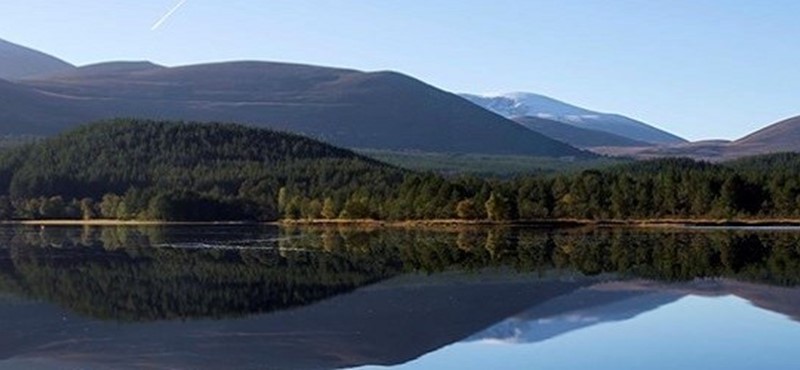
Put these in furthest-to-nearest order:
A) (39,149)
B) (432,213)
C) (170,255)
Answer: (39,149)
(432,213)
(170,255)

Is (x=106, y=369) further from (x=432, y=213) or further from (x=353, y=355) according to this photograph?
(x=432, y=213)

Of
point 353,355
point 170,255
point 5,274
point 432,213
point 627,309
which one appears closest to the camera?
point 353,355

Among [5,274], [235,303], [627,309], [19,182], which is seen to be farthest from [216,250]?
[19,182]

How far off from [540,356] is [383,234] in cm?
6239

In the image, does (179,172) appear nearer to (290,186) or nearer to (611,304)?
(290,186)

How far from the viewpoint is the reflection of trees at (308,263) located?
146 ft

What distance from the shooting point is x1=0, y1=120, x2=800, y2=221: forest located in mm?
110125

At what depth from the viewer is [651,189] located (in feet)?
365

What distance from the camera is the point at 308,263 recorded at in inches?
2350

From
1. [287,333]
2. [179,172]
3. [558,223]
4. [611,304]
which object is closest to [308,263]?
[611,304]

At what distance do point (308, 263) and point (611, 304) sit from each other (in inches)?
819

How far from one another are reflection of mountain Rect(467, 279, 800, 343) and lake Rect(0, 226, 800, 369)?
10 centimetres

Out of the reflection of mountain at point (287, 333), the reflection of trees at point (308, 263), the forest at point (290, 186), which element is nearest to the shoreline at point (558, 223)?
the forest at point (290, 186)

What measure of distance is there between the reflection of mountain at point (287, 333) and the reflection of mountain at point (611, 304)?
32.5 inches
